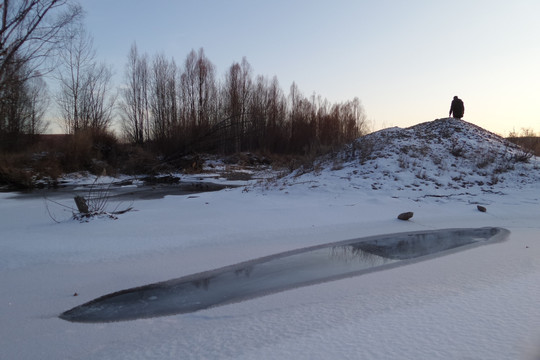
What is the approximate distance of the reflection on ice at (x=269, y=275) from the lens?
150 inches

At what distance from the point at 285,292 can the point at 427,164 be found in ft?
40.8

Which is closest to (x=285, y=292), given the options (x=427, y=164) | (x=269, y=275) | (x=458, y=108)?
(x=269, y=275)

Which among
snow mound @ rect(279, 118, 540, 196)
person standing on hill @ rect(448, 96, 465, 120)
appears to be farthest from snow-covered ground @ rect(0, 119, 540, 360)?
person standing on hill @ rect(448, 96, 465, 120)

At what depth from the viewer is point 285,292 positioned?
4.08 metres

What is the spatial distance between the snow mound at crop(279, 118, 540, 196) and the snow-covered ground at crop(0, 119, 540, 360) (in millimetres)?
1054

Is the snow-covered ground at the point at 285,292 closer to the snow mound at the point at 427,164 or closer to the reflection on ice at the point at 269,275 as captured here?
the reflection on ice at the point at 269,275

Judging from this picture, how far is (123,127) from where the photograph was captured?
3903 centimetres

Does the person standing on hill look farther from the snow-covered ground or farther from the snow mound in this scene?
the snow-covered ground

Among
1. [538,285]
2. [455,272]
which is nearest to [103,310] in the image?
[455,272]

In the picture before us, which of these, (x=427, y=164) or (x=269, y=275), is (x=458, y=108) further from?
(x=269, y=275)

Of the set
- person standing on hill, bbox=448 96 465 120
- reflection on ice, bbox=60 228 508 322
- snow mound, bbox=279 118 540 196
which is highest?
person standing on hill, bbox=448 96 465 120

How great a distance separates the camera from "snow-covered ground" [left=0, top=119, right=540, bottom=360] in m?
2.73

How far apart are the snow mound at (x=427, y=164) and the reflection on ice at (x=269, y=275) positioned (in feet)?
18.5

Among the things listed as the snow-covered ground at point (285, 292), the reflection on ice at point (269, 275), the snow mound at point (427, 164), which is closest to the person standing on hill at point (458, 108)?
the snow mound at point (427, 164)
